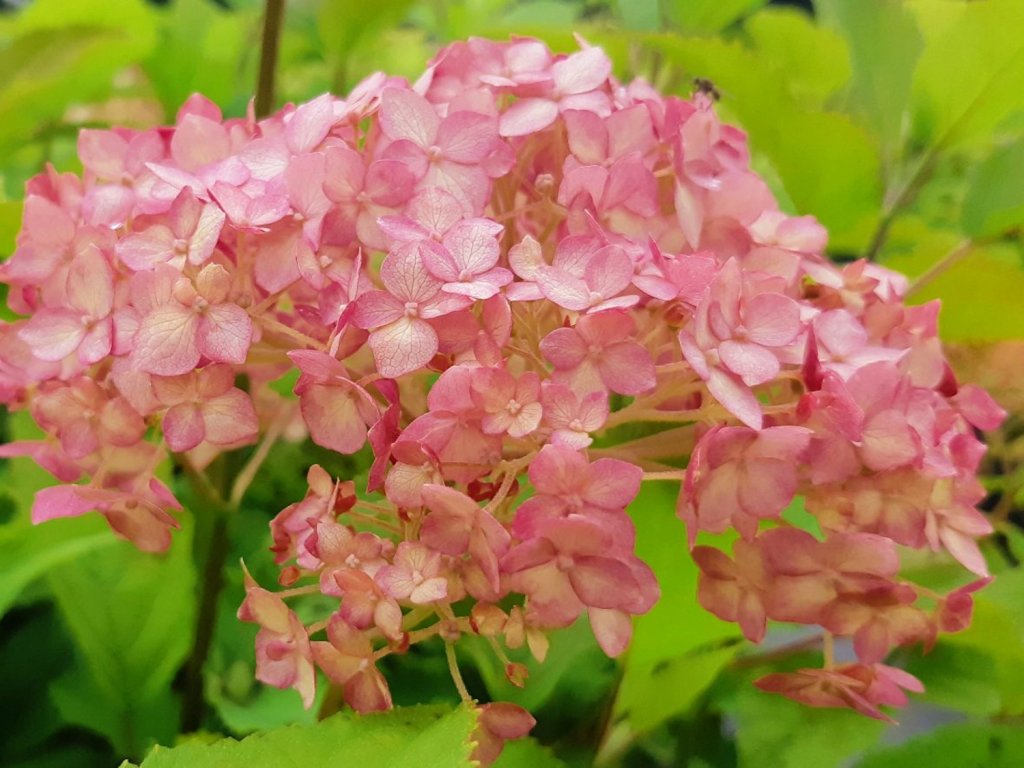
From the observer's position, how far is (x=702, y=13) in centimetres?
60

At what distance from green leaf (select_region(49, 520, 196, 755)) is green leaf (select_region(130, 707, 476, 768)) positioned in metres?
0.24

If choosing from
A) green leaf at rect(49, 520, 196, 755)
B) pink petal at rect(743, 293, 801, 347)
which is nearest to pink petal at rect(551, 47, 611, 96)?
pink petal at rect(743, 293, 801, 347)

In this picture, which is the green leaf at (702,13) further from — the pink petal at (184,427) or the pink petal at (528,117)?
the pink petal at (184,427)

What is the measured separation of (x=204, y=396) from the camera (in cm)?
34

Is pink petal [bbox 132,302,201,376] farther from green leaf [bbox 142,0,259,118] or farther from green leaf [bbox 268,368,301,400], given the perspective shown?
green leaf [bbox 142,0,259,118]

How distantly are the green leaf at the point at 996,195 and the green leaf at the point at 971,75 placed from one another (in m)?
0.02

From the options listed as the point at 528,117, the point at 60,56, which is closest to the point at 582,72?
the point at 528,117

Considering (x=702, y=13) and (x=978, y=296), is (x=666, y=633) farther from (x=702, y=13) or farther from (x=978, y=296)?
(x=702, y=13)

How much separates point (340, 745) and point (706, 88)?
353 millimetres

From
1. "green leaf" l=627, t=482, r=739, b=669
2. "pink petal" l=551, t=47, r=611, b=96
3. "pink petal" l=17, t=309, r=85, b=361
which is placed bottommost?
"green leaf" l=627, t=482, r=739, b=669

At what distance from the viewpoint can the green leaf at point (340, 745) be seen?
1.05ft

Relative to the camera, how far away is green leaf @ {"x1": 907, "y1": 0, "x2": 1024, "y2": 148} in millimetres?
480

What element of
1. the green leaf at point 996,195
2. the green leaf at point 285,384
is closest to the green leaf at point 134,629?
the green leaf at point 285,384

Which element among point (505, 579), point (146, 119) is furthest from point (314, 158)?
point (146, 119)
